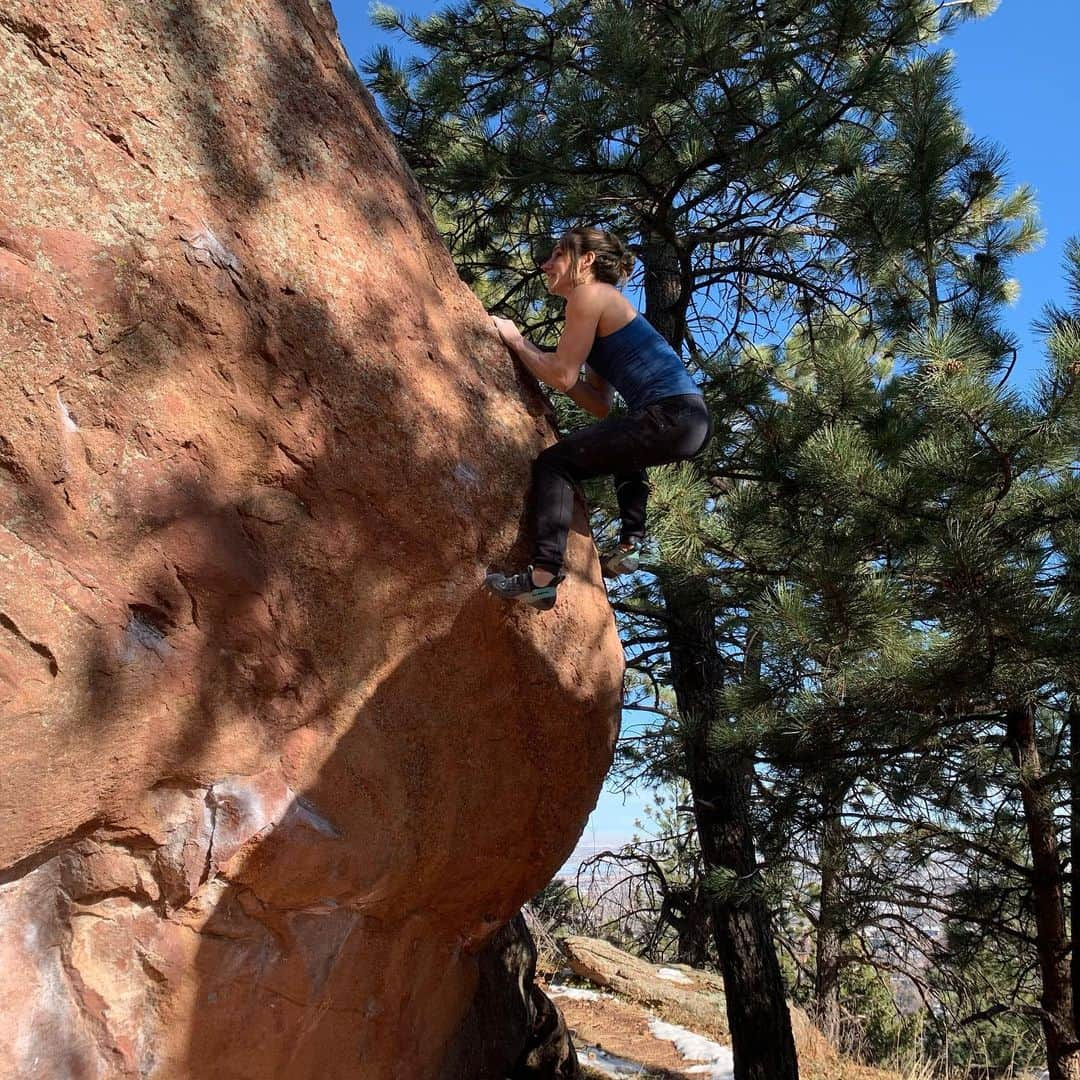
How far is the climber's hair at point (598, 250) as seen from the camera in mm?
3807

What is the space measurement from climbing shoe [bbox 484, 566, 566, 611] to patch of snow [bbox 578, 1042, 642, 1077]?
3825mm

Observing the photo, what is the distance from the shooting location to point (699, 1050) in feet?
23.7

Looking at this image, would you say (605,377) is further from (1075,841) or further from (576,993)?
(576,993)

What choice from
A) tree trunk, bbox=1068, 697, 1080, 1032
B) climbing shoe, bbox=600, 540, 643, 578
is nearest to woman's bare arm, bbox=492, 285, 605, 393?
climbing shoe, bbox=600, 540, 643, 578

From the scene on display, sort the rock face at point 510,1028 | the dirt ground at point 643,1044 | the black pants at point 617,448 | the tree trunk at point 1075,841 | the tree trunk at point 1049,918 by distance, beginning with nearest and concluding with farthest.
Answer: the black pants at point 617,448
the rock face at point 510,1028
the tree trunk at point 1075,841
the tree trunk at point 1049,918
the dirt ground at point 643,1044

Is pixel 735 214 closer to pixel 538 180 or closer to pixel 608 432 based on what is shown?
pixel 538 180

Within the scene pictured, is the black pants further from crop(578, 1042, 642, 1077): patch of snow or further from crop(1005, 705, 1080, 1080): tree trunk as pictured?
crop(578, 1042, 642, 1077): patch of snow

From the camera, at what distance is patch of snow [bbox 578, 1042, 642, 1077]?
20.7 ft

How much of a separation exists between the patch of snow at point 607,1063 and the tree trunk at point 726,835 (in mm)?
651

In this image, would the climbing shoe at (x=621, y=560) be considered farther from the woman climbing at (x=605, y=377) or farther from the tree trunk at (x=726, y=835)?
the tree trunk at (x=726, y=835)

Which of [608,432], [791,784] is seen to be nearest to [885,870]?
[791,784]

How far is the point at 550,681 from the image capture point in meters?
3.77

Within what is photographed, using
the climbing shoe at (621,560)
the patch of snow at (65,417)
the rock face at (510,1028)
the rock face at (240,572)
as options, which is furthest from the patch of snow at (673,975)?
the patch of snow at (65,417)

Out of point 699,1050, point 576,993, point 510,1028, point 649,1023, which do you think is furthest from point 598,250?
point 576,993
